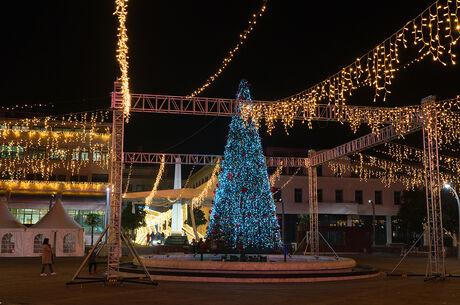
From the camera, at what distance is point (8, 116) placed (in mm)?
50688

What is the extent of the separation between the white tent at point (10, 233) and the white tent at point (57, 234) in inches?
15.0

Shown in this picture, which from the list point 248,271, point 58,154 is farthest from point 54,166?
point 248,271

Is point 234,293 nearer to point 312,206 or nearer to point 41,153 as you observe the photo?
point 312,206

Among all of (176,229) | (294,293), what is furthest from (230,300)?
(176,229)

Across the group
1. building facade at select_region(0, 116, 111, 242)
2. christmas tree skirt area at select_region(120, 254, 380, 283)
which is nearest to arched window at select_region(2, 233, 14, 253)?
christmas tree skirt area at select_region(120, 254, 380, 283)

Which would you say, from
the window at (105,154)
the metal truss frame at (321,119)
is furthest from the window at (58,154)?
the metal truss frame at (321,119)

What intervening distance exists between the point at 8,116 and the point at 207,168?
21.8 meters

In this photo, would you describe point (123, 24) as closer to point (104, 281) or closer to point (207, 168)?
point (104, 281)

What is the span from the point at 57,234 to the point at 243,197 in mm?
15101

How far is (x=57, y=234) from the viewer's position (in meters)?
30.9

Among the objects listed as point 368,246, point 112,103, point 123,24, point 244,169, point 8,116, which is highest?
point 8,116

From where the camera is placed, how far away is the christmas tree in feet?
67.5

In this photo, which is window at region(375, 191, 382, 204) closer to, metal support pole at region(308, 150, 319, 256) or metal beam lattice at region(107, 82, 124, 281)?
metal support pole at region(308, 150, 319, 256)

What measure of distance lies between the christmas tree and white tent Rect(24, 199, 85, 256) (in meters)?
13.4
